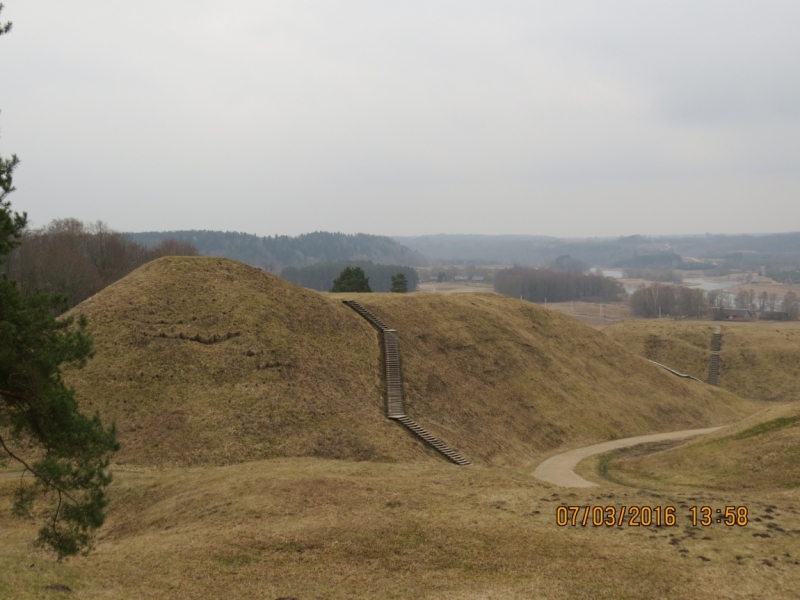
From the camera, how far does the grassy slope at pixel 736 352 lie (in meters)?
79.6

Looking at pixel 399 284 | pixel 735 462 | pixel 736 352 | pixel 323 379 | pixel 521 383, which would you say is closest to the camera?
pixel 735 462

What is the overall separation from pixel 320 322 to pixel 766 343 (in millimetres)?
67803

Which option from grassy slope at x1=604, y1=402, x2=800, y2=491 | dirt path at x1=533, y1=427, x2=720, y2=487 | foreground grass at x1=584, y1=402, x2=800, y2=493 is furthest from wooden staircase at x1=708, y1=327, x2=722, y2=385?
foreground grass at x1=584, y1=402, x2=800, y2=493

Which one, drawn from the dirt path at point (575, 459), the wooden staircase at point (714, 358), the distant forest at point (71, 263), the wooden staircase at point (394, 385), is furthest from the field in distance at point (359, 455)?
the distant forest at point (71, 263)

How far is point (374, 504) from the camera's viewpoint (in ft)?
78.6

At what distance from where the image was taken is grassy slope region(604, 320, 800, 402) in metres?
79.6

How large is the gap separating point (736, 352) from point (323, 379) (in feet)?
218

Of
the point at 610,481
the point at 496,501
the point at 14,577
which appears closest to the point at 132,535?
the point at 14,577

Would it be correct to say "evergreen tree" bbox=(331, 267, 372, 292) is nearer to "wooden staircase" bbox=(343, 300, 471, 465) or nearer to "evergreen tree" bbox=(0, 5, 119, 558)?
"wooden staircase" bbox=(343, 300, 471, 465)

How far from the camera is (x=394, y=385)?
45906 millimetres

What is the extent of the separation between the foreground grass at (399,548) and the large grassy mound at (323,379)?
926 cm

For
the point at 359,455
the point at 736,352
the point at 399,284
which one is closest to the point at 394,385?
the point at 359,455

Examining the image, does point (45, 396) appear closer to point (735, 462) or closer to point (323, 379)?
point (323, 379)

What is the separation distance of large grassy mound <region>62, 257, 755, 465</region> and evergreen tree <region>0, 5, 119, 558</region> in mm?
15176
